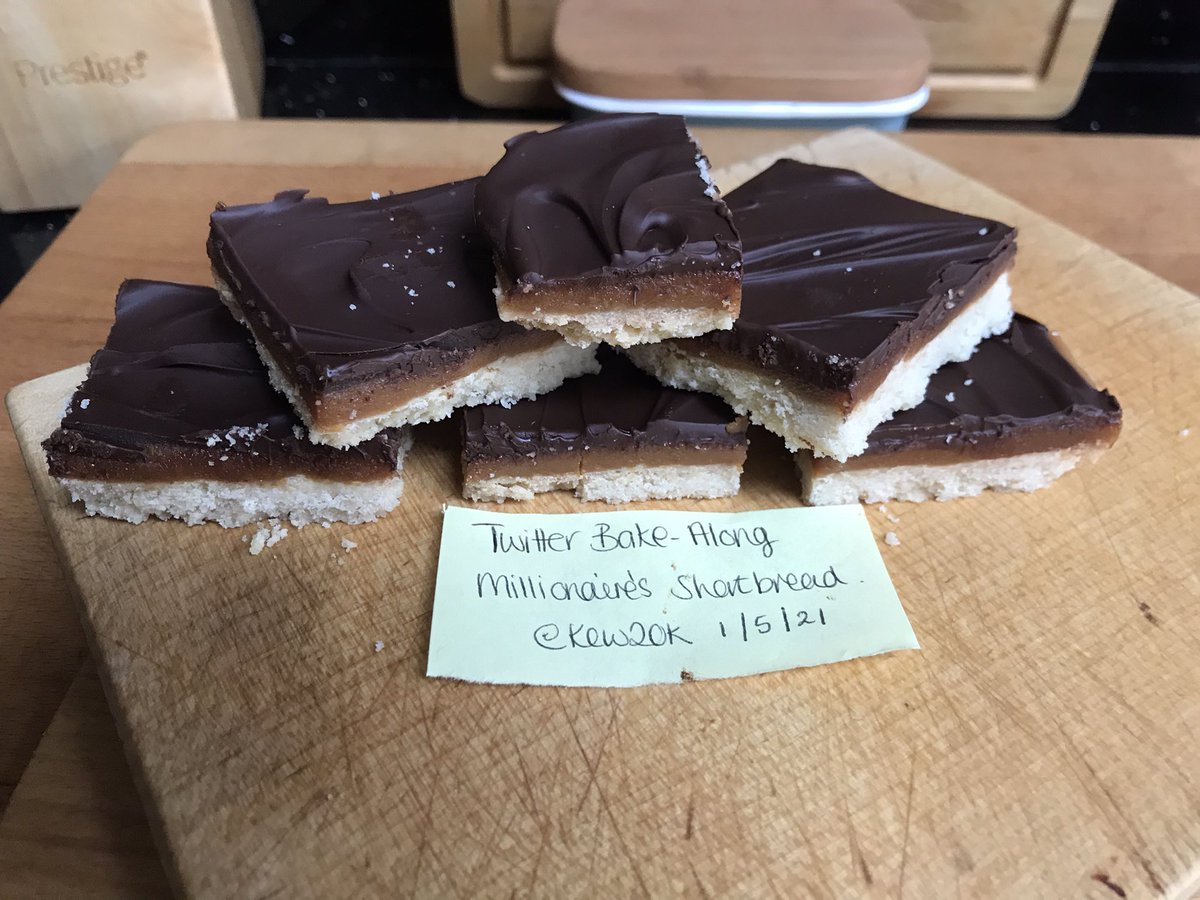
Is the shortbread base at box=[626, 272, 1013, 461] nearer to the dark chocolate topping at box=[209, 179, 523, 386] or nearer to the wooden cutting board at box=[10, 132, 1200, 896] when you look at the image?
the wooden cutting board at box=[10, 132, 1200, 896]

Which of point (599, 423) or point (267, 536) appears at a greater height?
point (599, 423)

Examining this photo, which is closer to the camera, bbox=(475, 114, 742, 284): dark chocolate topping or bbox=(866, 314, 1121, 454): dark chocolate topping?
bbox=(475, 114, 742, 284): dark chocolate topping

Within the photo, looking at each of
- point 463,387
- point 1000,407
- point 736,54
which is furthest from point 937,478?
point 736,54

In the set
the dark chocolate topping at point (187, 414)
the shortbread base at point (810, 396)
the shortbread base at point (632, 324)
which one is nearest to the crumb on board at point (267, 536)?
the dark chocolate topping at point (187, 414)

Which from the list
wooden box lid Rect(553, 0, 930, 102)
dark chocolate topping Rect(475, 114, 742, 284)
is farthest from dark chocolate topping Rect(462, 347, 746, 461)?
wooden box lid Rect(553, 0, 930, 102)

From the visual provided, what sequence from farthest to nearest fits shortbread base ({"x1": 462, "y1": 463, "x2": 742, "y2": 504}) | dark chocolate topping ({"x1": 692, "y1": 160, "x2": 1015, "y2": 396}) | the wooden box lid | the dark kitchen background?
the dark kitchen background → the wooden box lid → shortbread base ({"x1": 462, "y1": 463, "x2": 742, "y2": 504}) → dark chocolate topping ({"x1": 692, "y1": 160, "x2": 1015, "y2": 396})

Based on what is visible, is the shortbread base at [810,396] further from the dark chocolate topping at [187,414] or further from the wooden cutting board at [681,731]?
the dark chocolate topping at [187,414]

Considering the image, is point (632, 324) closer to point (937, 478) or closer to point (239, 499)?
point (937, 478)
